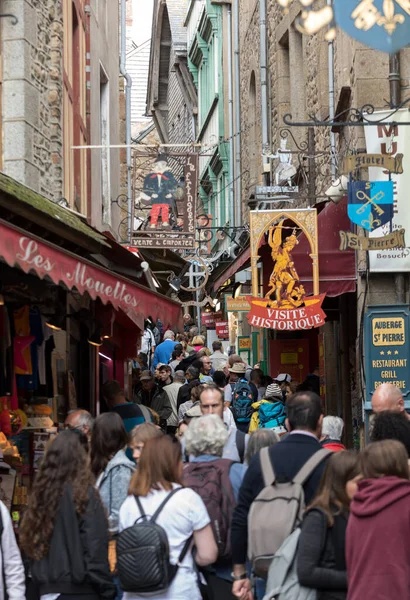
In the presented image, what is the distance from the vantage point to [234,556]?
6.72 meters

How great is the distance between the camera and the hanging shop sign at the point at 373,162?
41.2 feet

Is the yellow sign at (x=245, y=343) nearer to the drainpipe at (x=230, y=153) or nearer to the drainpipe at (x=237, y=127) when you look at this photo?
the drainpipe at (x=237, y=127)

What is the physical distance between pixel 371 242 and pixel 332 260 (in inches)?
92.9

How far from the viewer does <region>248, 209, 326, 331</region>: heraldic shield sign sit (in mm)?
14594

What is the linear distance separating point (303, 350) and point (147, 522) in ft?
50.7

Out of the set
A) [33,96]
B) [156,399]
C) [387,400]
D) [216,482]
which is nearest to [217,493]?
[216,482]

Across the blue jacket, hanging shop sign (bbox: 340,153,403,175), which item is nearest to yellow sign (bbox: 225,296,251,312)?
the blue jacket

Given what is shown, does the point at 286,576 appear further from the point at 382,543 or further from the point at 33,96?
the point at 33,96

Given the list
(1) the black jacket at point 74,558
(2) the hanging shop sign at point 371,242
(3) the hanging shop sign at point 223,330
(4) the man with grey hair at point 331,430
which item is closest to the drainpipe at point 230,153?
(3) the hanging shop sign at point 223,330

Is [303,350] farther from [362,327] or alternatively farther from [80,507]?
[80,507]

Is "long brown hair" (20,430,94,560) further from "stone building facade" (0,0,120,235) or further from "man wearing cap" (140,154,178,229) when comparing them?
"man wearing cap" (140,154,178,229)

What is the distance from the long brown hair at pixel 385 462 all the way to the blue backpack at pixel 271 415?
7.65m

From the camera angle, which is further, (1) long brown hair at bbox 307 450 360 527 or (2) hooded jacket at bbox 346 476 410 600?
(1) long brown hair at bbox 307 450 360 527

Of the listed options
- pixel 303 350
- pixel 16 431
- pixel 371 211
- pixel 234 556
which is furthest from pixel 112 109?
pixel 234 556
